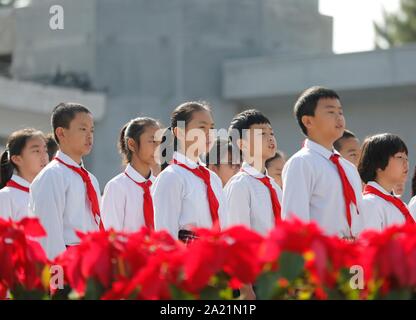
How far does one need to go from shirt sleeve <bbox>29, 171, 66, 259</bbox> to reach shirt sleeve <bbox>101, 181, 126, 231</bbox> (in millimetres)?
648

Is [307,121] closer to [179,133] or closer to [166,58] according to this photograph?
[179,133]

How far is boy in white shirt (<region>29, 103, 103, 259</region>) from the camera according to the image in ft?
17.2

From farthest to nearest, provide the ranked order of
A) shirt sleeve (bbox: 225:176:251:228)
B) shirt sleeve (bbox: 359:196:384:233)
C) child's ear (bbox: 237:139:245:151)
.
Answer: child's ear (bbox: 237:139:245:151) → shirt sleeve (bbox: 225:176:251:228) → shirt sleeve (bbox: 359:196:384:233)

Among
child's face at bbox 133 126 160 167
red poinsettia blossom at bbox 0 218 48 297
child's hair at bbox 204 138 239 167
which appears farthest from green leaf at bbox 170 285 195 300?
child's hair at bbox 204 138 239 167

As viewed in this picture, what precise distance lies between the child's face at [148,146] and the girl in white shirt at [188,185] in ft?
1.05

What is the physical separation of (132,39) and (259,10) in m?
2.44

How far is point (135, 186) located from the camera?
613 cm

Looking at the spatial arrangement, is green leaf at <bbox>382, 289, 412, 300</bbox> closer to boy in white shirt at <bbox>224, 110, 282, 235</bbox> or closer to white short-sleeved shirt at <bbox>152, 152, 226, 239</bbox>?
white short-sleeved shirt at <bbox>152, 152, 226, 239</bbox>

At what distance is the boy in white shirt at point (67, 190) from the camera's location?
17.2ft

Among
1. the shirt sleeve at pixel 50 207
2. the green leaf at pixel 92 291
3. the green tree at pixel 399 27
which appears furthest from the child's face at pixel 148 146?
the green tree at pixel 399 27

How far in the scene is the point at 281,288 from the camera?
2559 millimetres

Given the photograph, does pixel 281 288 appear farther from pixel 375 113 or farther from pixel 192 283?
pixel 375 113

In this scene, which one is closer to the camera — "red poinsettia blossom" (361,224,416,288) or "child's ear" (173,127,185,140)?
"red poinsettia blossom" (361,224,416,288)
